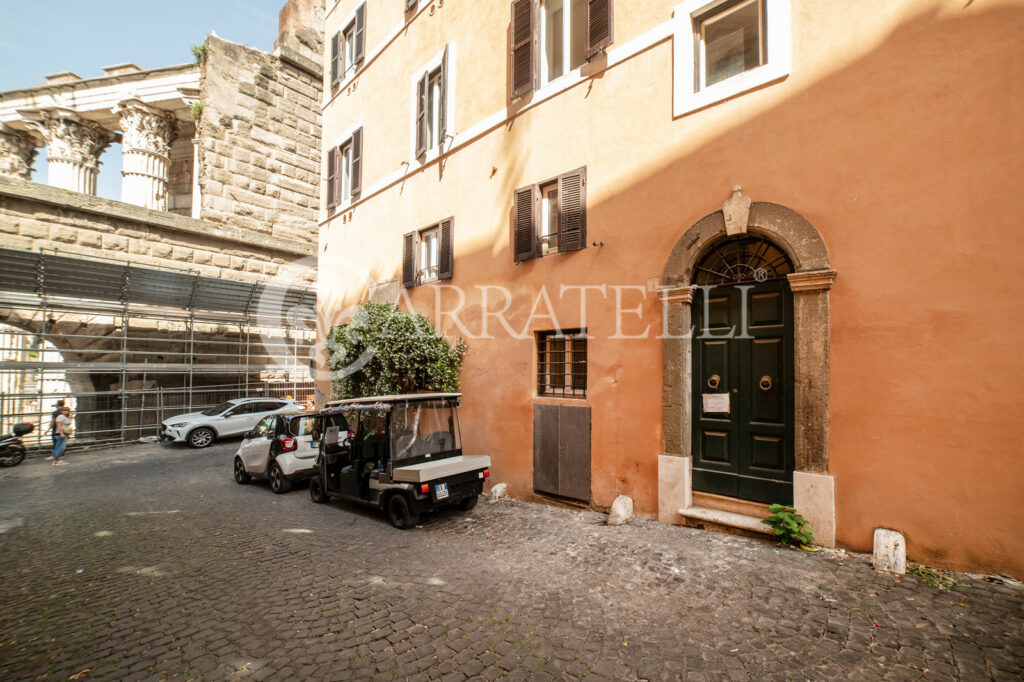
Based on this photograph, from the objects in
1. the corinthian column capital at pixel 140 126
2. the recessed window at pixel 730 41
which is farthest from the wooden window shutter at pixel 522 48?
the corinthian column capital at pixel 140 126

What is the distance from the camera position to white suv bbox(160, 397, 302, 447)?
14219 mm

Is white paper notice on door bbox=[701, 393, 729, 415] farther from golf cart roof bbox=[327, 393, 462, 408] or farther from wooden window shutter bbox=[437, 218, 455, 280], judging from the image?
wooden window shutter bbox=[437, 218, 455, 280]

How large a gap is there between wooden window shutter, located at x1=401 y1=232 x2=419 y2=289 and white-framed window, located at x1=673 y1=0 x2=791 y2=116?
6.34 metres

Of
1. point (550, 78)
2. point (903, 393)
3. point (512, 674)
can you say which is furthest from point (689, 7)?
point (512, 674)

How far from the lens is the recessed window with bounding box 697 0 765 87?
6.16m

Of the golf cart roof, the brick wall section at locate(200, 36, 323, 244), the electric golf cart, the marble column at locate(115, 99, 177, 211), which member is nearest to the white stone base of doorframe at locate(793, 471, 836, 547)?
the electric golf cart

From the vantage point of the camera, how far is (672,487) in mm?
6281

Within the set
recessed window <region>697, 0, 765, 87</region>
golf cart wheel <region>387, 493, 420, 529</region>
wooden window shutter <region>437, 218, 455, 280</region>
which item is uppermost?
recessed window <region>697, 0, 765, 87</region>

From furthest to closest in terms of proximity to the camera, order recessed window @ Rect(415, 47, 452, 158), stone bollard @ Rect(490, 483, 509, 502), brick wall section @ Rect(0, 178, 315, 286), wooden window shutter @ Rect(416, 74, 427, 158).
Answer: brick wall section @ Rect(0, 178, 315, 286), wooden window shutter @ Rect(416, 74, 427, 158), recessed window @ Rect(415, 47, 452, 158), stone bollard @ Rect(490, 483, 509, 502)

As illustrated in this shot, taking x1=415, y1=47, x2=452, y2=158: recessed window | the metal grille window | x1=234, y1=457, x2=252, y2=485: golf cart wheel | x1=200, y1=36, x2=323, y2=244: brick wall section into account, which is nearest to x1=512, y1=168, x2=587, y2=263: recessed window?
the metal grille window

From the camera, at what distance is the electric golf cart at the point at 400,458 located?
6.65m

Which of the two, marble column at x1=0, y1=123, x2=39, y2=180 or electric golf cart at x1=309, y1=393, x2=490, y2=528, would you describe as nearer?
electric golf cart at x1=309, y1=393, x2=490, y2=528

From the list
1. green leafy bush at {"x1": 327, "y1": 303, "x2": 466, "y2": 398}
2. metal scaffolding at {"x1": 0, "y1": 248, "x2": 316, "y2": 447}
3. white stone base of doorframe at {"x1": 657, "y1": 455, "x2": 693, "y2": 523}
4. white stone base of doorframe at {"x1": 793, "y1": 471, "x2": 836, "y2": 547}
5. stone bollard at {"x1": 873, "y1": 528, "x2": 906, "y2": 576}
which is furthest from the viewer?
metal scaffolding at {"x1": 0, "y1": 248, "x2": 316, "y2": 447}

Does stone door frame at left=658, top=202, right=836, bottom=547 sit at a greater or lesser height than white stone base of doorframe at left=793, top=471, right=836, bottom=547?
greater
